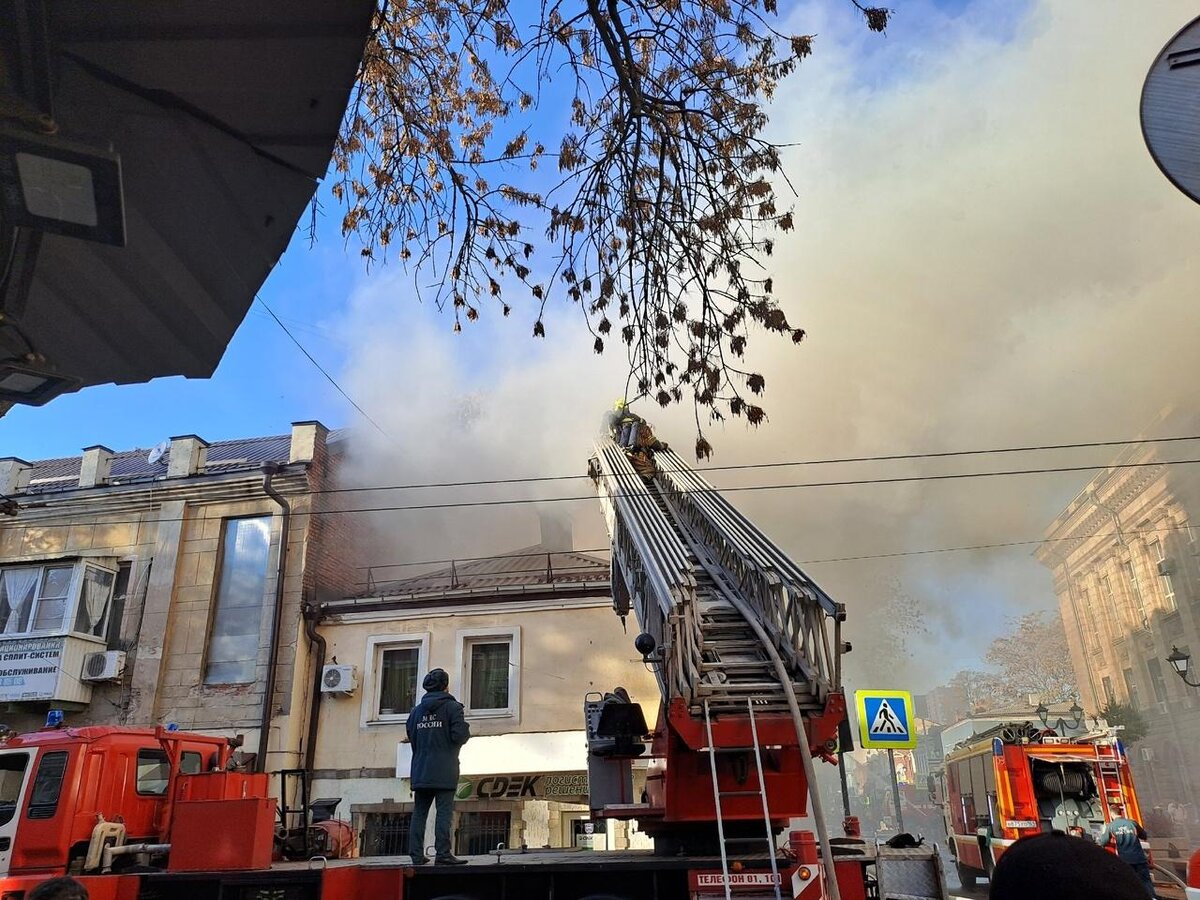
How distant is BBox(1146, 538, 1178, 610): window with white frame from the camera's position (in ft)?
82.6

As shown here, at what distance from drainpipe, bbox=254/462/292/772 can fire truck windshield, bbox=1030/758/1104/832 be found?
1262 cm

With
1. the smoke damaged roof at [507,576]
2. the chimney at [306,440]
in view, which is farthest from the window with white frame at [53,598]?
the smoke damaged roof at [507,576]

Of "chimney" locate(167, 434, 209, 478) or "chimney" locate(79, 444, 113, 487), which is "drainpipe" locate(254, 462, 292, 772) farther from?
"chimney" locate(79, 444, 113, 487)

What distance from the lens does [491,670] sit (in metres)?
15.2

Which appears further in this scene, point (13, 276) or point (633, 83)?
point (633, 83)

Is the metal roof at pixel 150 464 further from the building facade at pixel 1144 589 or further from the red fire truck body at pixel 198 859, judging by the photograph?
the building facade at pixel 1144 589

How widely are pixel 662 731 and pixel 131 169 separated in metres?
5.40

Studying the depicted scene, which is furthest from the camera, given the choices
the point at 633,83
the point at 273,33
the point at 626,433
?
→ the point at 626,433

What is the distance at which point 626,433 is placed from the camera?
13383mm

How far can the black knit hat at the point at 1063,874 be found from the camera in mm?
1358

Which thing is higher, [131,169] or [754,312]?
[754,312]

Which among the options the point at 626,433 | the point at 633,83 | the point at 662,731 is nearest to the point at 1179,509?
the point at 626,433

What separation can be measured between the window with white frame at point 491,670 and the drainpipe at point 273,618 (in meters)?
3.39

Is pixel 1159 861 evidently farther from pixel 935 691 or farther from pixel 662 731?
pixel 935 691
